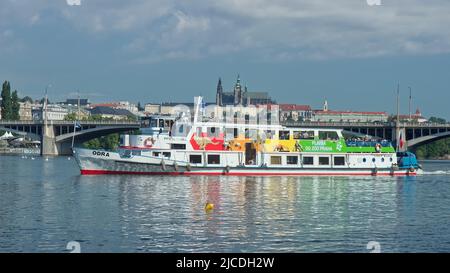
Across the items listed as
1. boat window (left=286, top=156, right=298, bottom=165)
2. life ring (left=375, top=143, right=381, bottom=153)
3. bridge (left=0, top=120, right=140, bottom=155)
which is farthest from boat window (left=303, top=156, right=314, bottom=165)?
bridge (left=0, top=120, right=140, bottom=155)

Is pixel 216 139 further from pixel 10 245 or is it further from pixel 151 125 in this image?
pixel 10 245

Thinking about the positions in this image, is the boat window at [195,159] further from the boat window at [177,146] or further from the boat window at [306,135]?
the boat window at [306,135]

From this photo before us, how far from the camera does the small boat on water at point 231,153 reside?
73750mm

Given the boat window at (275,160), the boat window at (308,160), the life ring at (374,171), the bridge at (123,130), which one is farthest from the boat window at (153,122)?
the bridge at (123,130)

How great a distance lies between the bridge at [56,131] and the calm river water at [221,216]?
80664 mm

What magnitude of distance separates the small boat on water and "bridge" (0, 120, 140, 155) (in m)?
72.4

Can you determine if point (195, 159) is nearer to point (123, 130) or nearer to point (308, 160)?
point (308, 160)

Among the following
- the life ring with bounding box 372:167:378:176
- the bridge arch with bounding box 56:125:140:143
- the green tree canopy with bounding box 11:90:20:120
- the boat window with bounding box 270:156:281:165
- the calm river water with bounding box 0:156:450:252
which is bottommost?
the calm river water with bounding box 0:156:450:252

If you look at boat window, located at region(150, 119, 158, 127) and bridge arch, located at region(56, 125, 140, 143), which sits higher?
bridge arch, located at region(56, 125, 140, 143)

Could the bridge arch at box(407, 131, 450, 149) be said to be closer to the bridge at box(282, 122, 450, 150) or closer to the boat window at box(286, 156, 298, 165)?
the bridge at box(282, 122, 450, 150)

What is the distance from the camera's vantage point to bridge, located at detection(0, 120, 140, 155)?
149500mm

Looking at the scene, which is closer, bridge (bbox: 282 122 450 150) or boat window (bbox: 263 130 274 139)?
boat window (bbox: 263 130 274 139)

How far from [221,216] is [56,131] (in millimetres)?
121971

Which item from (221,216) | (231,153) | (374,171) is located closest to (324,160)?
(374,171)
